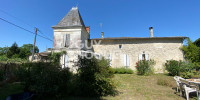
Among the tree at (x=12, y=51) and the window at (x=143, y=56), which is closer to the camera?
the window at (x=143, y=56)

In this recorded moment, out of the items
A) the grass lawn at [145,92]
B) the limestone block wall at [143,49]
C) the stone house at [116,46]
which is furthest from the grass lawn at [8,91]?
the limestone block wall at [143,49]

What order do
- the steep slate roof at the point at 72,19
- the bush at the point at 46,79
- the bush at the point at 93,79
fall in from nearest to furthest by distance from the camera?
the bush at the point at 46,79 → the bush at the point at 93,79 → the steep slate roof at the point at 72,19

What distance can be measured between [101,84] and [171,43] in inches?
433

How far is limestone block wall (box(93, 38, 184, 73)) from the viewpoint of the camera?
35.5ft

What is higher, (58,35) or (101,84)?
(58,35)

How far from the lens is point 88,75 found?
13.3 ft

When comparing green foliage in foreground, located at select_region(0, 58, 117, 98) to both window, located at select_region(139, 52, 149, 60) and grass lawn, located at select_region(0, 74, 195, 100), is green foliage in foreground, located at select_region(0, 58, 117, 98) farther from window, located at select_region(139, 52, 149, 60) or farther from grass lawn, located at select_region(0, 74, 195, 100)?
window, located at select_region(139, 52, 149, 60)

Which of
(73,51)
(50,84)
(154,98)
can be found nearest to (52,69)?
(50,84)

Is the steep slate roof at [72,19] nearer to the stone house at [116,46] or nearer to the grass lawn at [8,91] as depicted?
the stone house at [116,46]

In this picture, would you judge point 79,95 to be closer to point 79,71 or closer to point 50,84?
point 79,71

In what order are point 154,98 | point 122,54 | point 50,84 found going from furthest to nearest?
point 122,54 < point 154,98 < point 50,84

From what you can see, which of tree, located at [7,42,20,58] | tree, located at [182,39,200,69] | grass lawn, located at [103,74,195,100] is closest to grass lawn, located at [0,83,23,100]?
grass lawn, located at [103,74,195,100]

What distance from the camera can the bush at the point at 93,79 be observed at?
3.94 meters

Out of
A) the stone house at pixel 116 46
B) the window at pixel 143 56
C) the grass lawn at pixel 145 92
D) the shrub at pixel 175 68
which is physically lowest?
the grass lawn at pixel 145 92
